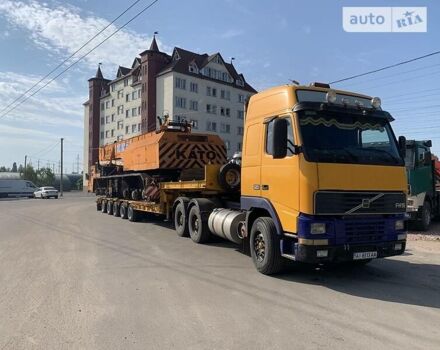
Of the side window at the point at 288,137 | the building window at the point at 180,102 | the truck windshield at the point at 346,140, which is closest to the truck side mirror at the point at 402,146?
the truck windshield at the point at 346,140

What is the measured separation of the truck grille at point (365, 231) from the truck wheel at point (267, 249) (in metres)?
1.24

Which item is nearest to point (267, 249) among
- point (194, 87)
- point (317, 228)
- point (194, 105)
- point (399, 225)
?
point (317, 228)

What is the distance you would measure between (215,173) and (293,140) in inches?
191

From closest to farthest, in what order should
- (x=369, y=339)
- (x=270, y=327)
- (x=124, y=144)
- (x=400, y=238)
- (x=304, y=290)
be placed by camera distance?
(x=369, y=339), (x=270, y=327), (x=304, y=290), (x=400, y=238), (x=124, y=144)

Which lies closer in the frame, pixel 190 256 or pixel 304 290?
pixel 304 290

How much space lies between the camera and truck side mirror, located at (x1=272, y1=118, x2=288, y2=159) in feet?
25.1

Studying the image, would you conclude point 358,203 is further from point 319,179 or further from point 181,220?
point 181,220

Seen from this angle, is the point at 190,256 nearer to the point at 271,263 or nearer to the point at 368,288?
the point at 271,263

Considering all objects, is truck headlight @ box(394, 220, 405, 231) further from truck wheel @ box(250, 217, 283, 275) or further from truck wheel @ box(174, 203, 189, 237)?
truck wheel @ box(174, 203, 189, 237)

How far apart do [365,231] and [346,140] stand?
1.55 metres

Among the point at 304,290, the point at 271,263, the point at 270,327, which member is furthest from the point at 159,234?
the point at 270,327

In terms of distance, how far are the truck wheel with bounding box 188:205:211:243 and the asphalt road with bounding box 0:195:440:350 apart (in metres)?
1.13

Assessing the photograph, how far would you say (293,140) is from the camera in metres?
7.71

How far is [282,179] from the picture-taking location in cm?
797
